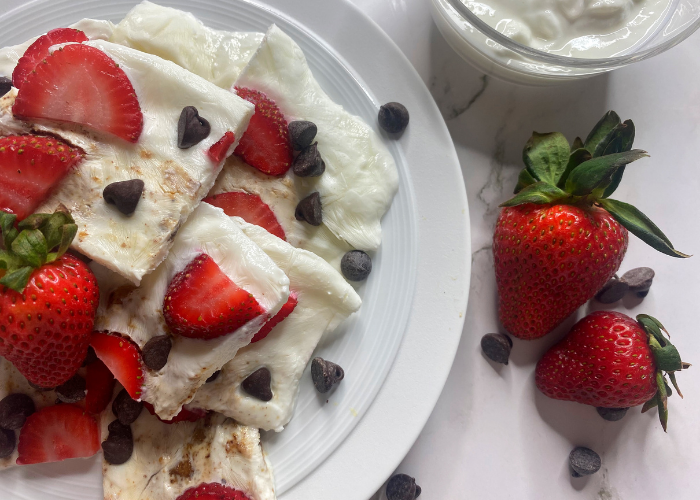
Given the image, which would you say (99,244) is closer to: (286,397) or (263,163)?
(263,163)

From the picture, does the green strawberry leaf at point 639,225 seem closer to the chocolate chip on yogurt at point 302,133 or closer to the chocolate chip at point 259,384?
the chocolate chip on yogurt at point 302,133

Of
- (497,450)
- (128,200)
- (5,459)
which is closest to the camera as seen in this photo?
(128,200)

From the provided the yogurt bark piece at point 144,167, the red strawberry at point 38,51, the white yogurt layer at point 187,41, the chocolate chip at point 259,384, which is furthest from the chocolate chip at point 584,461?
the red strawberry at point 38,51

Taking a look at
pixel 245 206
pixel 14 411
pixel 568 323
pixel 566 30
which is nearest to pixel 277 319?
pixel 245 206

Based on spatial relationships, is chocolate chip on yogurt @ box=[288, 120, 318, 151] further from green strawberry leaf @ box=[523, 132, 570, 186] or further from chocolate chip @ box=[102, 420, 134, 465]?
chocolate chip @ box=[102, 420, 134, 465]

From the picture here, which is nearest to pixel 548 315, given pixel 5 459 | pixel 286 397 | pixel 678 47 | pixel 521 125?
pixel 521 125
